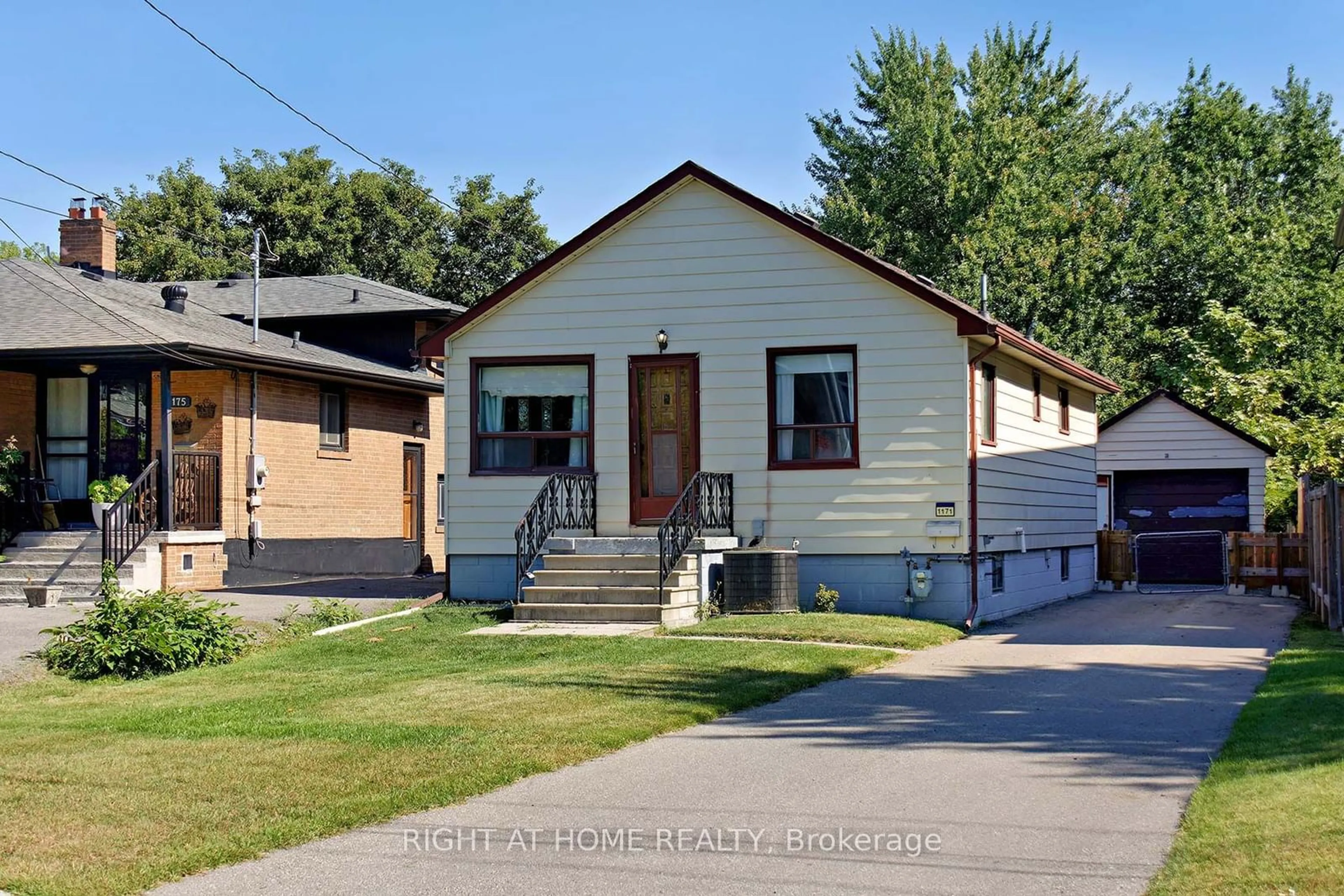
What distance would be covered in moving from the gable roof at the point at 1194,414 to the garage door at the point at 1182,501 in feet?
1.98

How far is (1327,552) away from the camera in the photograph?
55.9ft

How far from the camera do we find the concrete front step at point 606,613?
1700cm

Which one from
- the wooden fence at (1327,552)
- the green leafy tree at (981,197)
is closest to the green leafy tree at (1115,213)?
the green leafy tree at (981,197)

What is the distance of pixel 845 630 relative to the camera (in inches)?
626

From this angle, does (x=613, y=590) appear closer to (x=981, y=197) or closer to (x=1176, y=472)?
(x=1176, y=472)

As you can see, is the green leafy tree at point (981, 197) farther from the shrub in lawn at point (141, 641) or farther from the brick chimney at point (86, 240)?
the shrub in lawn at point (141, 641)

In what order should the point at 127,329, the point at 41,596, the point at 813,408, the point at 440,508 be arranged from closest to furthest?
the point at 813,408 < the point at 41,596 < the point at 127,329 < the point at 440,508

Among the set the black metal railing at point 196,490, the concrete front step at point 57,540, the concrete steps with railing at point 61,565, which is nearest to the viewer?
the concrete steps with railing at point 61,565

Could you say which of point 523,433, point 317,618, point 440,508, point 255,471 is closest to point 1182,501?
point 523,433

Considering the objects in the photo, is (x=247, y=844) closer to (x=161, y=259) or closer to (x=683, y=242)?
(x=683, y=242)

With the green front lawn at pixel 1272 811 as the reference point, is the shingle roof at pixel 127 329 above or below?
above

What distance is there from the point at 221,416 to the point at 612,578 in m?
9.16

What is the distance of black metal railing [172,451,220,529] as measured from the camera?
22.7 metres

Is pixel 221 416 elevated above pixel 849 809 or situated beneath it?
elevated above
